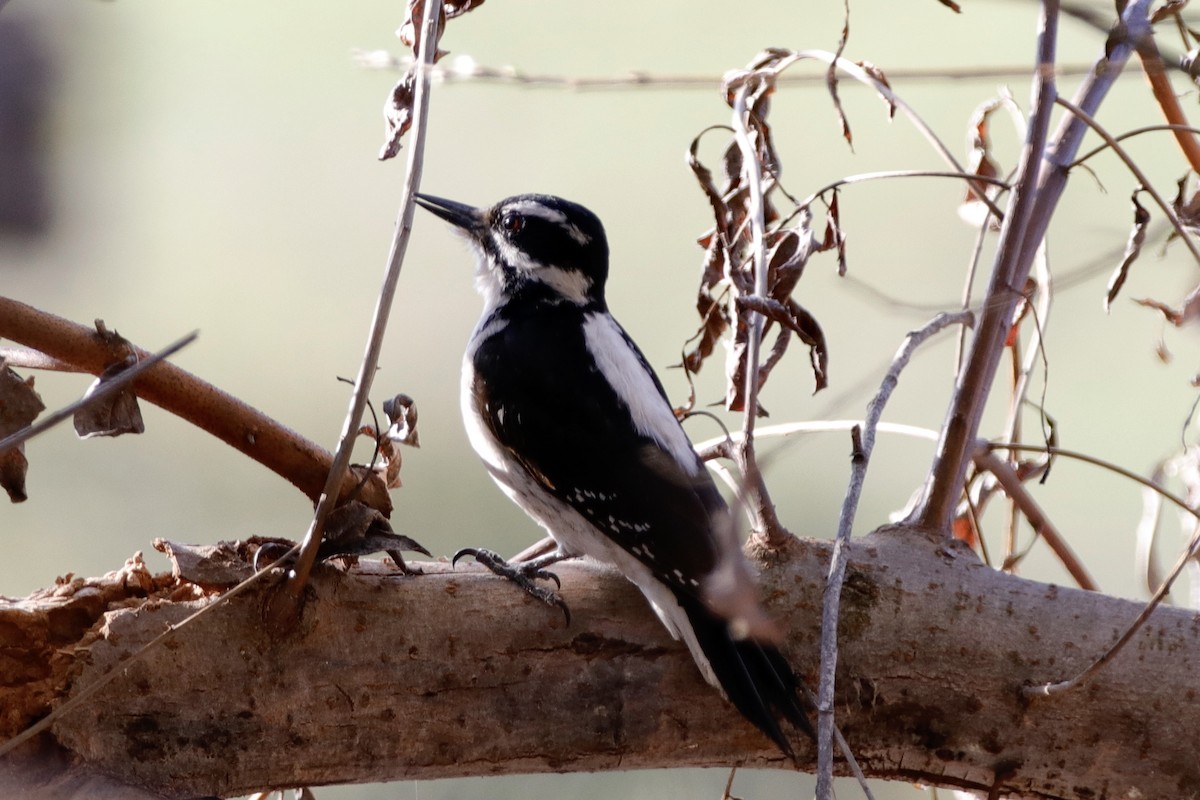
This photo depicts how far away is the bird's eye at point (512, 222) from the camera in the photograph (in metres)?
3.18

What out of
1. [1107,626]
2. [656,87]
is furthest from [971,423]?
[656,87]

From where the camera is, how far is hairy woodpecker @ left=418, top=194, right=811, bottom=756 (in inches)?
76.6

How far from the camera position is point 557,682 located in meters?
1.87

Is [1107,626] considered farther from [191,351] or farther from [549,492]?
[191,351]

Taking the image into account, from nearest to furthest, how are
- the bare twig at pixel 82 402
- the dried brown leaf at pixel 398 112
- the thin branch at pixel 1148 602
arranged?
the bare twig at pixel 82 402
the thin branch at pixel 1148 602
the dried brown leaf at pixel 398 112

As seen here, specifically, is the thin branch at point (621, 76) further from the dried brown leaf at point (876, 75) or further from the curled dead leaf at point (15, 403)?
the curled dead leaf at point (15, 403)

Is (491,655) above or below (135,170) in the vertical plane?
below

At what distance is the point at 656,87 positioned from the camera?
61.6 inches

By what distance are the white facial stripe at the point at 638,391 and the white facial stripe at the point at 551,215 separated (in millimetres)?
268

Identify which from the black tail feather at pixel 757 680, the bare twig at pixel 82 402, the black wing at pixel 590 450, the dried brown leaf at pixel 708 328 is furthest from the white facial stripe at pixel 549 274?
the bare twig at pixel 82 402

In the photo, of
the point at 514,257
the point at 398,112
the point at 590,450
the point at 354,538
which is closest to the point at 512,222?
the point at 514,257

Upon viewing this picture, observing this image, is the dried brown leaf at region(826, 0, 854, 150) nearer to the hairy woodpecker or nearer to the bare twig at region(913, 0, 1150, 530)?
the bare twig at region(913, 0, 1150, 530)

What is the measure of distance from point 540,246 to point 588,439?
0.77 metres

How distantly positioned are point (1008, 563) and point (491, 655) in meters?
1.19
